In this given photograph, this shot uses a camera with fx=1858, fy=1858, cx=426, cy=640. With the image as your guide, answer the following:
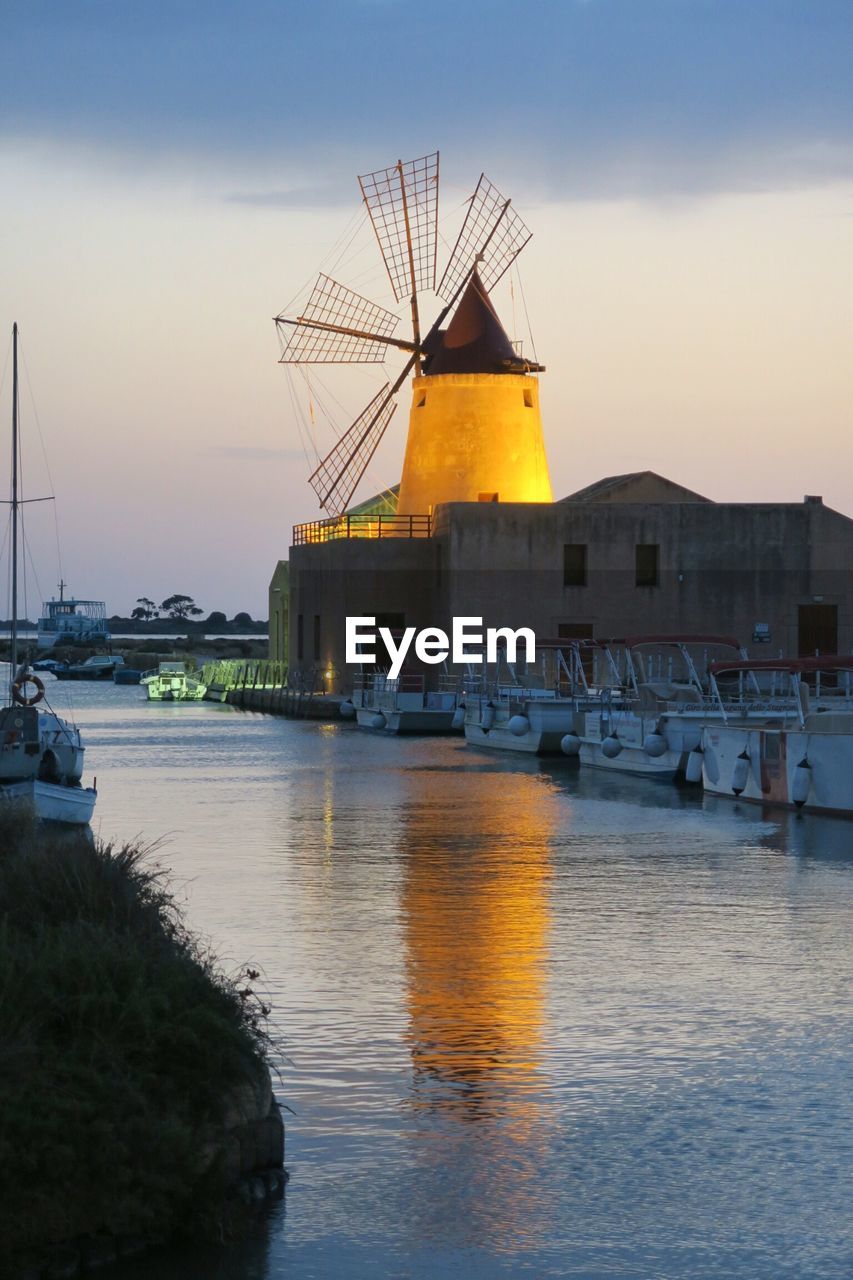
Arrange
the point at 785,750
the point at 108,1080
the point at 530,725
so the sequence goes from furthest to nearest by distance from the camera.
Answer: the point at 530,725 → the point at 785,750 → the point at 108,1080

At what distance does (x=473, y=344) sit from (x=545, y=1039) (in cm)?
4490

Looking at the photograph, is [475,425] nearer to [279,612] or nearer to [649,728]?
[649,728]

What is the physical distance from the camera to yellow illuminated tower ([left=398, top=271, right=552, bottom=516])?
5309 cm

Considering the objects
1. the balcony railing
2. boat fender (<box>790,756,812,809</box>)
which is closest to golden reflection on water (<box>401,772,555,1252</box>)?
boat fender (<box>790,756,812,809</box>)

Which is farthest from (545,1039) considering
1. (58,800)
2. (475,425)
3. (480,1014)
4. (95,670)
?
(95,670)

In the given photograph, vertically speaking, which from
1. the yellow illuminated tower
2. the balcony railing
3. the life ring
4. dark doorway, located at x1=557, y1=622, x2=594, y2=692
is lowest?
the life ring

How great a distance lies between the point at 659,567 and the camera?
50.5 metres

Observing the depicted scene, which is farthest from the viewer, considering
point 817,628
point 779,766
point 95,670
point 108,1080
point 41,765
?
point 95,670

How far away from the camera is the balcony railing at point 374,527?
175 ft

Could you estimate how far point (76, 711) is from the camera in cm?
6838

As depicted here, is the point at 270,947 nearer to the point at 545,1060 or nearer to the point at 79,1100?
the point at 545,1060

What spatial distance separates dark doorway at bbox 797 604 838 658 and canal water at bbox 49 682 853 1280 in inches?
1086

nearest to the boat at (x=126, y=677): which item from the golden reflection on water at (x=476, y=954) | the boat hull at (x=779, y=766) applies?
the boat hull at (x=779, y=766)

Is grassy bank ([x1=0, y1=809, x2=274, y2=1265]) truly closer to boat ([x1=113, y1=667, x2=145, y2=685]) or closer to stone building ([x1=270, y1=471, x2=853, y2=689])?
stone building ([x1=270, y1=471, x2=853, y2=689])
